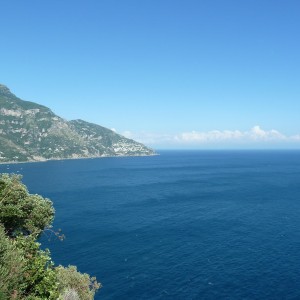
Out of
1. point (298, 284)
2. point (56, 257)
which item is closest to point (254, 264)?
point (298, 284)

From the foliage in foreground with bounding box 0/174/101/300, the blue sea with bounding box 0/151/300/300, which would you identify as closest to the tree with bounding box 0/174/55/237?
the foliage in foreground with bounding box 0/174/101/300

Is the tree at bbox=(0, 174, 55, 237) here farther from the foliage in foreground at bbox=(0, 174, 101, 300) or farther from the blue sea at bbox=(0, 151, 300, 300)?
the blue sea at bbox=(0, 151, 300, 300)

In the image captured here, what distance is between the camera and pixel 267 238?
338 feet

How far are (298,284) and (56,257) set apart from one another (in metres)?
64.0

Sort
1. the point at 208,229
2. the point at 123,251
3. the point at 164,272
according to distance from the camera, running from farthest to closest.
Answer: the point at 208,229, the point at 123,251, the point at 164,272

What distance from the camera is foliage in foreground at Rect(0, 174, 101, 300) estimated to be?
945 inches

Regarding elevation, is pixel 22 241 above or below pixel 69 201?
above

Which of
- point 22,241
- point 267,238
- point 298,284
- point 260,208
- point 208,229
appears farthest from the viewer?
point 260,208

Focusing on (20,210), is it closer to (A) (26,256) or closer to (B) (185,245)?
(A) (26,256)

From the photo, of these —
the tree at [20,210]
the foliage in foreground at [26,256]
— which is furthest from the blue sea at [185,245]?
the tree at [20,210]

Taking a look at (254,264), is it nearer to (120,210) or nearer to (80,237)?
(80,237)

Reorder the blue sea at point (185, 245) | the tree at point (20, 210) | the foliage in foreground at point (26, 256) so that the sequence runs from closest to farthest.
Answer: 1. the foliage in foreground at point (26, 256)
2. the tree at point (20, 210)
3. the blue sea at point (185, 245)

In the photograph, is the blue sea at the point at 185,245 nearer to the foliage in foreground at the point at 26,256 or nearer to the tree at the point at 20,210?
the foliage in foreground at the point at 26,256

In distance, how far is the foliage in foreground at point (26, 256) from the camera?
2400cm
